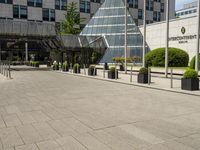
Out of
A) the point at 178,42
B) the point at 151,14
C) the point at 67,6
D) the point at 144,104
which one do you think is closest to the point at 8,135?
the point at 144,104

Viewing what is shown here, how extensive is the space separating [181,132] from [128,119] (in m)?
1.79

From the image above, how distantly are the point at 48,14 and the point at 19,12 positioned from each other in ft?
23.7

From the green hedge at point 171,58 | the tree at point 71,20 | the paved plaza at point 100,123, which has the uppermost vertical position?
the tree at point 71,20

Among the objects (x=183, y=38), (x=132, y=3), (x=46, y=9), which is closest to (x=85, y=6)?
(x=46, y=9)

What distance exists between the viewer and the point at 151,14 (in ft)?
268

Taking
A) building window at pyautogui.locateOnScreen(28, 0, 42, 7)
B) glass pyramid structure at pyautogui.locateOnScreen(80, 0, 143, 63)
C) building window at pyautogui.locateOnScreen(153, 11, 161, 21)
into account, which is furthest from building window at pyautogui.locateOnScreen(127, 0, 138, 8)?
glass pyramid structure at pyautogui.locateOnScreen(80, 0, 143, 63)

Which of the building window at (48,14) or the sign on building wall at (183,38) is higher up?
the building window at (48,14)

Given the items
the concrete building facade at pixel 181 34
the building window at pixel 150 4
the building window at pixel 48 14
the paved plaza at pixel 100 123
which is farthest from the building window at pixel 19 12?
the paved plaza at pixel 100 123

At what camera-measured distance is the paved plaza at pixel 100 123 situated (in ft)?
19.0

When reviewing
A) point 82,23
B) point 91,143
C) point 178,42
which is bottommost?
point 91,143

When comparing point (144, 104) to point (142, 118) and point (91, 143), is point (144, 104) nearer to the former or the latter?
point (142, 118)

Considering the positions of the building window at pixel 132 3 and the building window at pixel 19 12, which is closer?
the building window at pixel 19 12

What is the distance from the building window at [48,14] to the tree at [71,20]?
10.6 ft

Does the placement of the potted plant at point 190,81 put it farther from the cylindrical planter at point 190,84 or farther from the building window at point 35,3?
the building window at point 35,3
